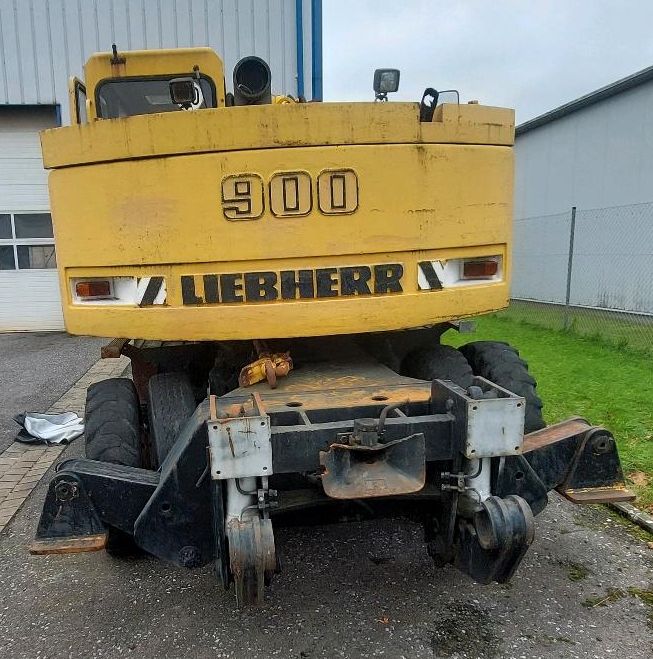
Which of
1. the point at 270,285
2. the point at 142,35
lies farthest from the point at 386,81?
the point at 142,35

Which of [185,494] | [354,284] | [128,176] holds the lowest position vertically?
[185,494]

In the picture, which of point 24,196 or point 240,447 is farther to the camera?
point 24,196

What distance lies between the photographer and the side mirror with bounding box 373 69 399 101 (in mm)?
3609

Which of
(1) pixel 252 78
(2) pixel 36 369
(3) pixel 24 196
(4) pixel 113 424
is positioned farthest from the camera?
(3) pixel 24 196

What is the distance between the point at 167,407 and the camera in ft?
11.9

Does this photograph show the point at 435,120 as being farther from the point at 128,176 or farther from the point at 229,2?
the point at 229,2

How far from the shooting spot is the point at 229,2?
11.5 metres

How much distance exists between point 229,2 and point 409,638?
11608 mm

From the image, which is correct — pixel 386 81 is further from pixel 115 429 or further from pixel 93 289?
pixel 115 429

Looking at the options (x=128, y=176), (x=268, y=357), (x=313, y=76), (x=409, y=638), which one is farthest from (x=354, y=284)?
(x=313, y=76)

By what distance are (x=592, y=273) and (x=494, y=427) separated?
40.1 ft

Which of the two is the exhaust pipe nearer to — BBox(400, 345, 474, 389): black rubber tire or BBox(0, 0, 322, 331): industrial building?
BBox(400, 345, 474, 389): black rubber tire

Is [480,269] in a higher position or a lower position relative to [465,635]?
higher

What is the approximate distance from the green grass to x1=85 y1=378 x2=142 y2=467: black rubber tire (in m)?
3.47
